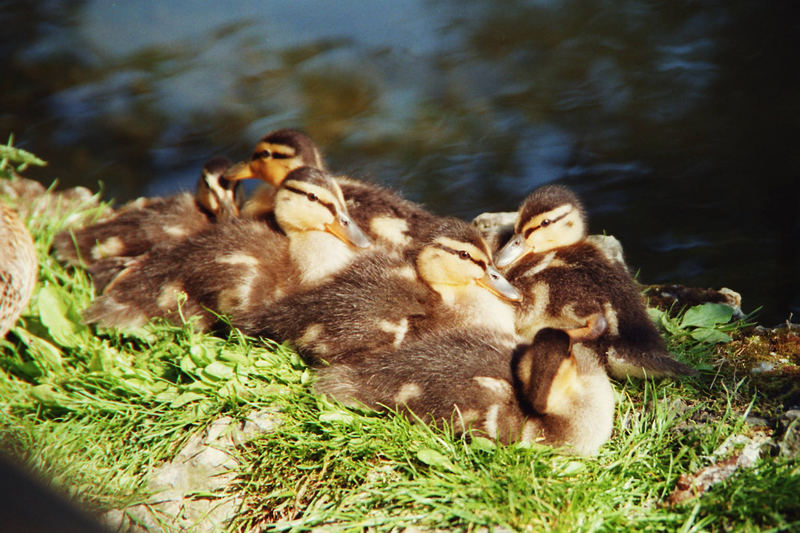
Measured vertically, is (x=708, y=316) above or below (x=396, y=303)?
below

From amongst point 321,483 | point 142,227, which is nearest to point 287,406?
point 321,483

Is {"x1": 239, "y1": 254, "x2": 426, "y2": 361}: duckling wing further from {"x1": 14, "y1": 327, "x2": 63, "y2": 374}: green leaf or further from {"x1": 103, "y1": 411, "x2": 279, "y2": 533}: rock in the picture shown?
{"x1": 14, "y1": 327, "x2": 63, "y2": 374}: green leaf

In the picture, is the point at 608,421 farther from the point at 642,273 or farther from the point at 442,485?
the point at 642,273

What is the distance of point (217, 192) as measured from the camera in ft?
13.4

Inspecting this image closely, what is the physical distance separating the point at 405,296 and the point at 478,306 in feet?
0.98

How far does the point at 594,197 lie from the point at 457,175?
1.04 m

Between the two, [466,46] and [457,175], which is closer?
[457,175]

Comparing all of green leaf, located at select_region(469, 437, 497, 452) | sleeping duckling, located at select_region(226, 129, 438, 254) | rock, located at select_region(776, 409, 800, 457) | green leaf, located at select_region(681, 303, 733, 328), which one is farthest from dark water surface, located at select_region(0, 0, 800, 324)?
green leaf, located at select_region(469, 437, 497, 452)

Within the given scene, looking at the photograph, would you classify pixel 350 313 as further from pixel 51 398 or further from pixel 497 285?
pixel 51 398

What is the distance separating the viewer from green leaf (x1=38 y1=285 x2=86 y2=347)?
3.40 m

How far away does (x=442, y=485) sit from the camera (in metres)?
2.43

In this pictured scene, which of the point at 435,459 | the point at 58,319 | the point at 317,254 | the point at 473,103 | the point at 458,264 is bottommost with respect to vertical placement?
the point at 473,103

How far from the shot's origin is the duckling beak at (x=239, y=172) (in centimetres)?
405

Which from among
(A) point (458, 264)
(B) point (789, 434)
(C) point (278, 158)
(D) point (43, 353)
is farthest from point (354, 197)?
(B) point (789, 434)
